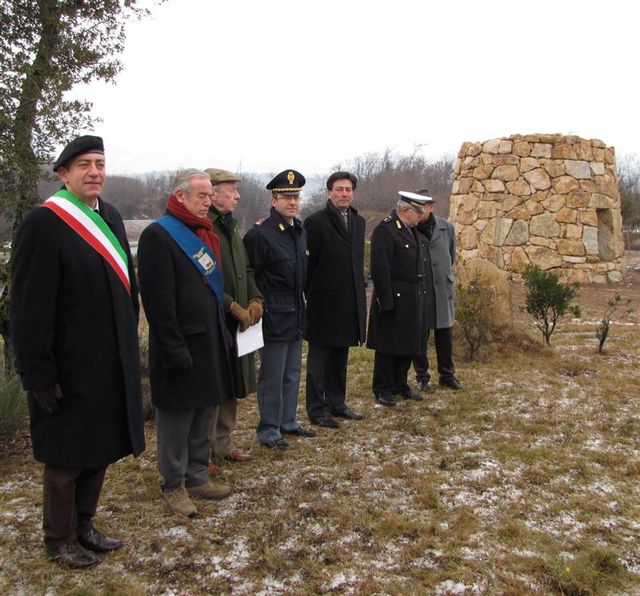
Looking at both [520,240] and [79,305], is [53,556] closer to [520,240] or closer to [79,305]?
[79,305]

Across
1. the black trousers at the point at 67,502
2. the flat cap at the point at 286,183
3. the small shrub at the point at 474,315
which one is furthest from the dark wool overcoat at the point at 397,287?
A: the black trousers at the point at 67,502

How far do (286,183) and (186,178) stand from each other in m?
1.05

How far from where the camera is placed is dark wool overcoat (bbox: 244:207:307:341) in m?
4.11

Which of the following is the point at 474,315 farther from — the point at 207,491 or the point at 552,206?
the point at 552,206

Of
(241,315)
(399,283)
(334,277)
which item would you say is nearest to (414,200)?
(399,283)

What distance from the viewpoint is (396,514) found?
3.29m

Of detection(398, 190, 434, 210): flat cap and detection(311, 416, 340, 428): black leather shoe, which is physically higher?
detection(398, 190, 434, 210): flat cap

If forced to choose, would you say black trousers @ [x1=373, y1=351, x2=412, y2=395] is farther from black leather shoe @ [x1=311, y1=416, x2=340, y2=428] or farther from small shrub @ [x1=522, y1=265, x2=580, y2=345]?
small shrub @ [x1=522, y1=265, x2=580, y2=345]

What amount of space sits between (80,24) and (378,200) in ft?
97.2

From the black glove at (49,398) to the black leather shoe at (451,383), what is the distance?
12.8ft

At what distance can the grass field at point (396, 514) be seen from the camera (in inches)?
106

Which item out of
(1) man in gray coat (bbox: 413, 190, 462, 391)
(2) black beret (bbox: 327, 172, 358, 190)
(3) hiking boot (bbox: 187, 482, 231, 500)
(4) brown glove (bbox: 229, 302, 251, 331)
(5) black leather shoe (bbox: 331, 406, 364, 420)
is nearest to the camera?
(3) hiking boot (bbox: 187, 482, 231, 500)

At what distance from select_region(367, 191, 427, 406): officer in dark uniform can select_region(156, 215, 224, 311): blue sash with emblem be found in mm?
2046

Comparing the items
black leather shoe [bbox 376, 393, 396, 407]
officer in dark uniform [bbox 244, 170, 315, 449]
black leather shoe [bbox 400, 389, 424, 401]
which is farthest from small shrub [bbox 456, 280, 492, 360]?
officer in dark uniform [bbox 244, 170, 315, 449]
